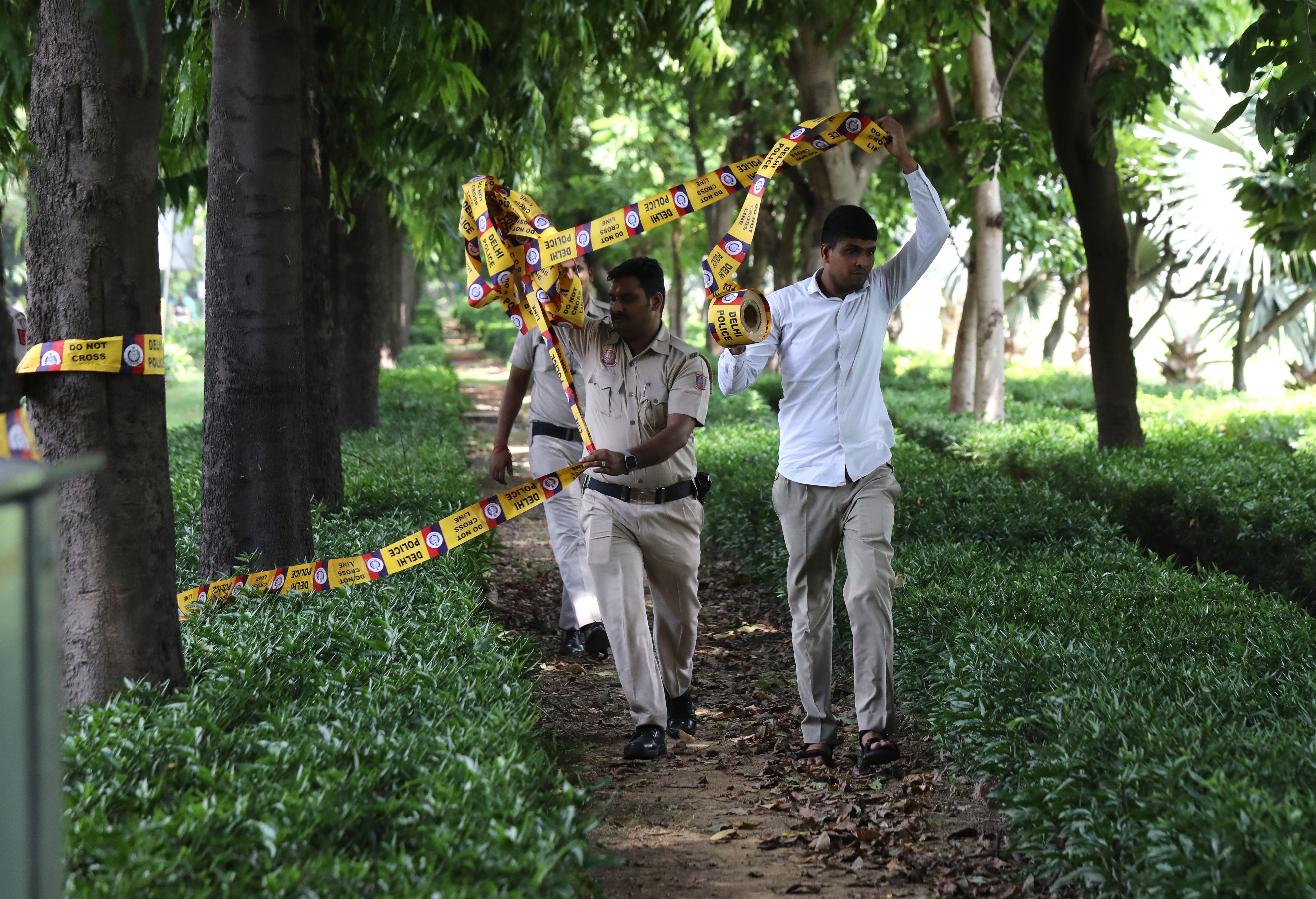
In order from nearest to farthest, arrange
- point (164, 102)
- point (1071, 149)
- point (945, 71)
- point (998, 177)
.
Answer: point (164, 102), point (1071, 149), point (998, 177), point (945, 71)

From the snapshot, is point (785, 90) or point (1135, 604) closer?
point (1135, 604)

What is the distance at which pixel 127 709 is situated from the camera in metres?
3.61

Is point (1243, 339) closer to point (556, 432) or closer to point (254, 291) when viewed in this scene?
point (556, 432)

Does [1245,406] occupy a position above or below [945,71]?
below

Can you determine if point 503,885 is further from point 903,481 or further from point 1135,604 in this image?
point 903,481

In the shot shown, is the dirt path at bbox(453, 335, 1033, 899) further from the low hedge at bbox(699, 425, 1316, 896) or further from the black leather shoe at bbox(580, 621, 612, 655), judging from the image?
the low hedge at bbox(699, 425, 1316, 896)

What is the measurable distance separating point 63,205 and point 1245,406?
12938 mm

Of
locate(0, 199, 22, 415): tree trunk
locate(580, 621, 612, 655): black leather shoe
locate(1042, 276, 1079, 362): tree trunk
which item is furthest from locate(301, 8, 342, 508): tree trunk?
locate(1042, 276, 1079, 362): tree trunk

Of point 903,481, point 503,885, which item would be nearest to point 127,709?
point 503,885

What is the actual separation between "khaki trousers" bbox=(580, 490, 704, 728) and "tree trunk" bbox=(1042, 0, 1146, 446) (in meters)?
5.25

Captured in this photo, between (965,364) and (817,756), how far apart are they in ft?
33.5

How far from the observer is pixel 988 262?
40.9 feet

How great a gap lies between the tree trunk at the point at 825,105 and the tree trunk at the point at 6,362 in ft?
32.6

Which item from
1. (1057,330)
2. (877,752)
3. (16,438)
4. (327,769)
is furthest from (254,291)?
(1057,330)
